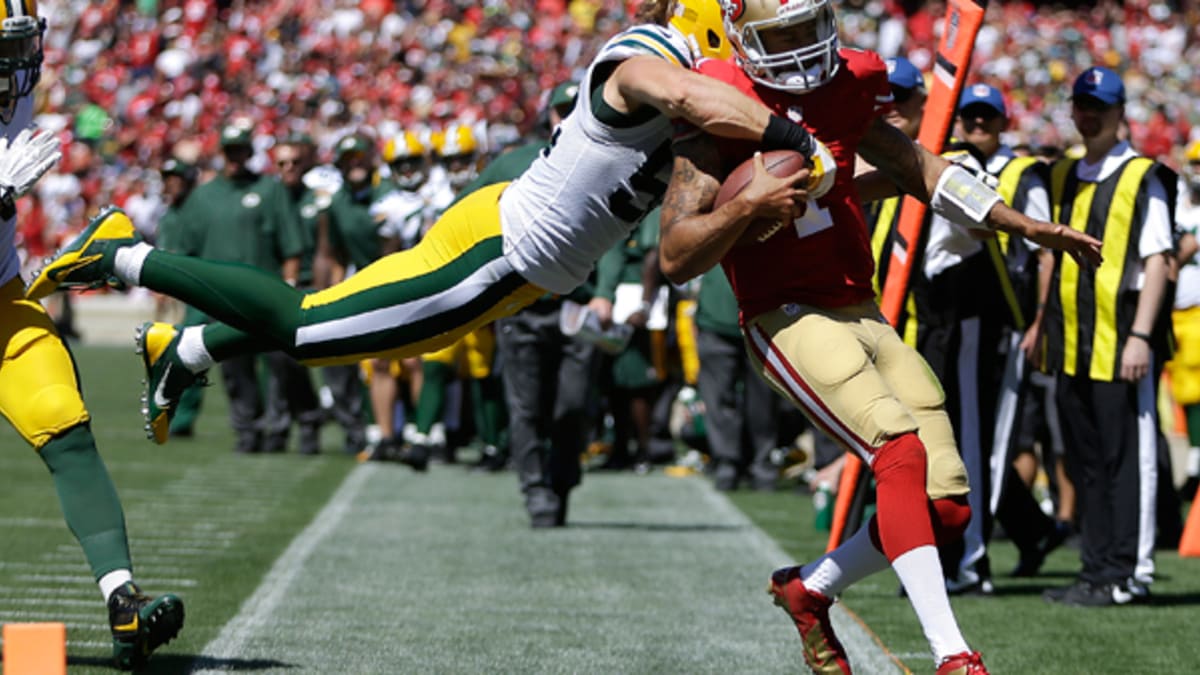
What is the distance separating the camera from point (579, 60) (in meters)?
29.2

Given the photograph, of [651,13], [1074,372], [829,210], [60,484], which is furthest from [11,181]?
[1074,372]

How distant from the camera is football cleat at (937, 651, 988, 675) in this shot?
175 inches

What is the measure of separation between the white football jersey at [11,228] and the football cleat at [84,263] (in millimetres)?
99

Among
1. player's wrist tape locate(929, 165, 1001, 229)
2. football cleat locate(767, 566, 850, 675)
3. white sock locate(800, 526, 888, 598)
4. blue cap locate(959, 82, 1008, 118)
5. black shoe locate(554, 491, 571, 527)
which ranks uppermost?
player's wrist tape locate(929, 165, 1001, 229)

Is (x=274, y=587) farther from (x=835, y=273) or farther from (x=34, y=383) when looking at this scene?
(x=835, y=273)

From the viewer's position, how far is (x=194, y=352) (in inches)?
216

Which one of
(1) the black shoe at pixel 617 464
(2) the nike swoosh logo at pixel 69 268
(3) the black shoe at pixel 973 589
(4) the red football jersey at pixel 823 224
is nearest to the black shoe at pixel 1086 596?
(3) the black shoe at pixel 973 589

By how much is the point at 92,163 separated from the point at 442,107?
9646 millimetres

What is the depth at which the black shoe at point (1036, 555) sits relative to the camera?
806 centimetres

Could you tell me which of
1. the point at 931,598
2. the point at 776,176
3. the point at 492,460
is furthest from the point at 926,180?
the point at 492,460

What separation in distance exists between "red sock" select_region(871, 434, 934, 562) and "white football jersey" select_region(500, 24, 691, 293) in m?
0.88

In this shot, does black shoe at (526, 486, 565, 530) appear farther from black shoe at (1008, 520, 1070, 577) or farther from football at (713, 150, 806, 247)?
football at (713, 150, 806, 247)

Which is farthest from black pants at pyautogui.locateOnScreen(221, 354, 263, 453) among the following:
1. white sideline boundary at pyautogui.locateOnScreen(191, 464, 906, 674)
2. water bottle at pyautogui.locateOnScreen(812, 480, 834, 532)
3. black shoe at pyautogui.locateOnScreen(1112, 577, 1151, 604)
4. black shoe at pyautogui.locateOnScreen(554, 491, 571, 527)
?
black shoe at pyautogui.locateOnScreen(1112, 577, 1151, 604)

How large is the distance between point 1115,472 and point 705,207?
126 inches
